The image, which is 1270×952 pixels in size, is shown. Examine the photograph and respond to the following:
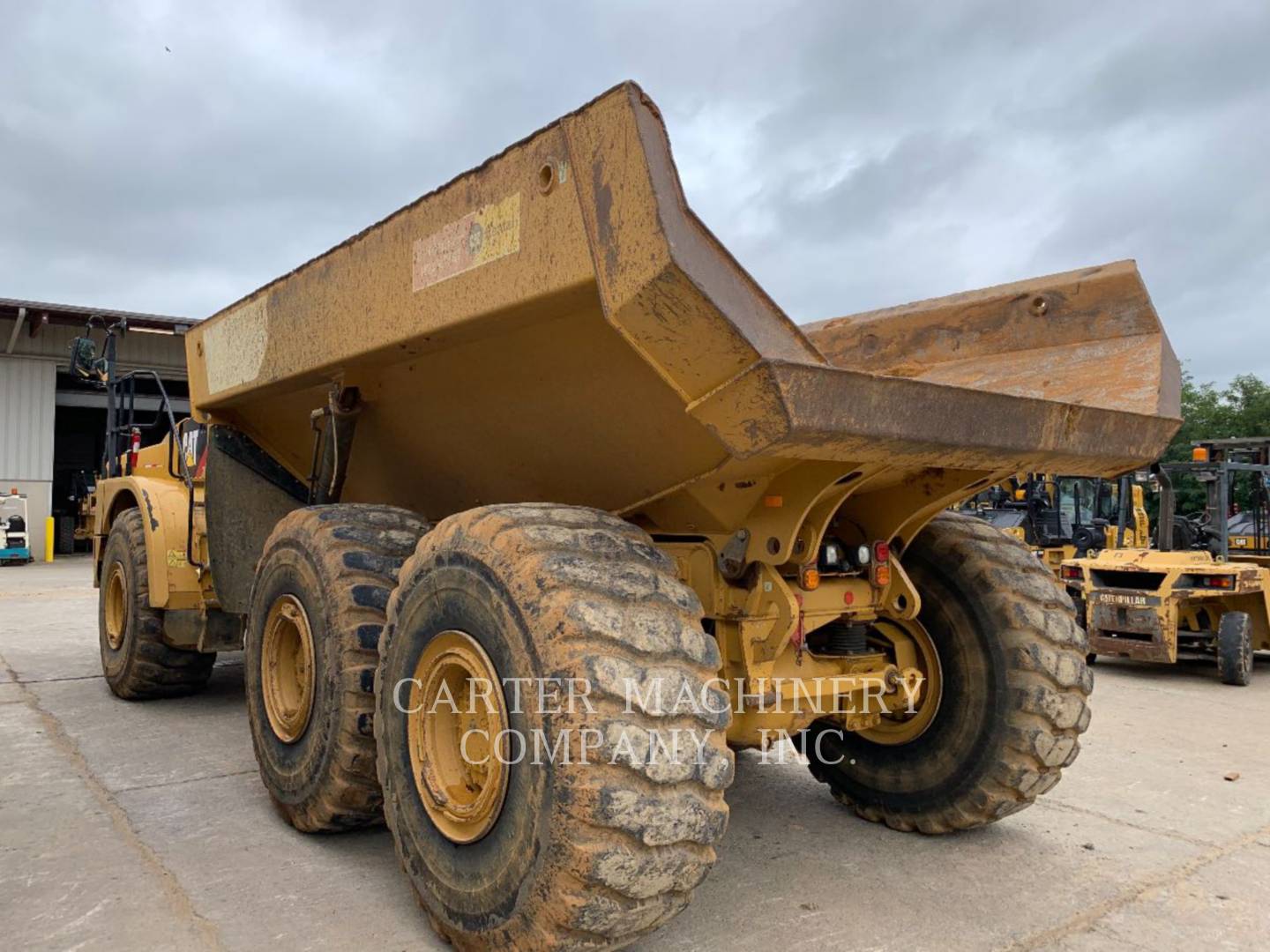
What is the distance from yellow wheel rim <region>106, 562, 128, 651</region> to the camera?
6250 millimetres

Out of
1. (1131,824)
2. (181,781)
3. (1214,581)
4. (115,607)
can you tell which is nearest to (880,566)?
(1131,824)

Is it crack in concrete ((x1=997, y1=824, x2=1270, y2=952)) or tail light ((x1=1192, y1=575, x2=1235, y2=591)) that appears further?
tail light ((x1=1192, y1=575, x2=1235, y2=591))

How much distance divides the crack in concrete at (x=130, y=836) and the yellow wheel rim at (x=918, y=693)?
7.73 feet

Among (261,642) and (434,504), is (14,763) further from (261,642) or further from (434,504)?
(434,504)

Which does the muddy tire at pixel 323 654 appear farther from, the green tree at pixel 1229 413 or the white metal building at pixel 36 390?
the green tree at pixel 1229 413

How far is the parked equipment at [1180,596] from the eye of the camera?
324 inches

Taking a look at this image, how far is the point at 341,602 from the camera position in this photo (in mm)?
3354

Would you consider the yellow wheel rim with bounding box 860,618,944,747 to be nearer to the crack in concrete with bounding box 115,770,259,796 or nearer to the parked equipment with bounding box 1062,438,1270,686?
the crack in concrete with bounding box 115,770,259,796

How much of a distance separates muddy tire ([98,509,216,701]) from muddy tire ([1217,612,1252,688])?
7.77m

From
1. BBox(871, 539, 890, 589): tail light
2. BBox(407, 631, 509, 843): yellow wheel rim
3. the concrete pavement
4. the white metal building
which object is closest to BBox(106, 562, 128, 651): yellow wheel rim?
the concrete pavement

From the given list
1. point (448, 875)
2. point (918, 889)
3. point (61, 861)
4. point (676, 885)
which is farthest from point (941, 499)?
point (61, 861)

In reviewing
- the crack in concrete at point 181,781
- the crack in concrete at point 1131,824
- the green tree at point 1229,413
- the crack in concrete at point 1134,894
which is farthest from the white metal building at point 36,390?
the green tree at point 1229,413

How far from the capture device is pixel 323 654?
3.38 m

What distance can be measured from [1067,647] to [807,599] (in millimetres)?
1021
